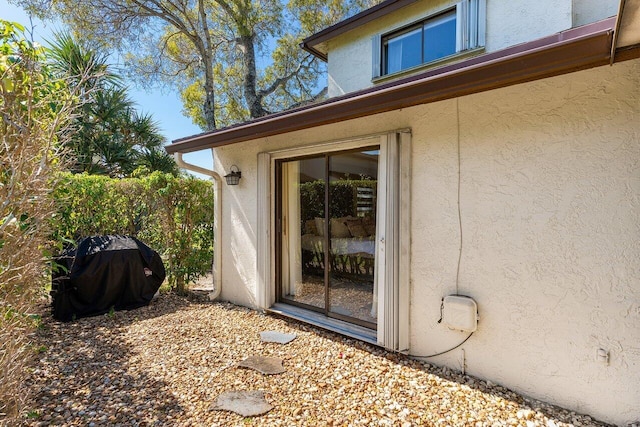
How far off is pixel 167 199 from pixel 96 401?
464cm

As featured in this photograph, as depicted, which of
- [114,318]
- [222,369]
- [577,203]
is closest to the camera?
[577,203]

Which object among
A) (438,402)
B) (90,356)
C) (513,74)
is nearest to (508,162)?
(513,74)

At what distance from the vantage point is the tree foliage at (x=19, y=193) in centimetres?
249

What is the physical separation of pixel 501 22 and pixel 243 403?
8.12 m

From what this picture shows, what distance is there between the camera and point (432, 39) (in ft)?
25.1

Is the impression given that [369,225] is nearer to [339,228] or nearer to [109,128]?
[339,228]

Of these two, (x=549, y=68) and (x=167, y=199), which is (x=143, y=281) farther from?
(x=549, y=68)

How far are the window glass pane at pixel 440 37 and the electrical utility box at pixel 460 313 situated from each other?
592 centimetres

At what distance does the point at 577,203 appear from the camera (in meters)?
3.26

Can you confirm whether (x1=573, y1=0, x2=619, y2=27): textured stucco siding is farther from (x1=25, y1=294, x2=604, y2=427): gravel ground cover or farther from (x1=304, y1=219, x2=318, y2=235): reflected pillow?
(x1=25, y1=294, x2=604, y2=427): gravel ground cover

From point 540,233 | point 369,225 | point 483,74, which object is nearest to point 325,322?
point 369,225

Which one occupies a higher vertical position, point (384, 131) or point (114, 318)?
point (384, 131)

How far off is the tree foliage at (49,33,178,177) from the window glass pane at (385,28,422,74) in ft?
29.4

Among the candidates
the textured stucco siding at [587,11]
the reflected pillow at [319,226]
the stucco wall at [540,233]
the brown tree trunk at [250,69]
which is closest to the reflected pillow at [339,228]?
the reflected pillow at [319,226]
